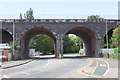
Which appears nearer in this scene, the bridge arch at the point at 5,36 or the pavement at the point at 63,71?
the pavement at the point at 63,71

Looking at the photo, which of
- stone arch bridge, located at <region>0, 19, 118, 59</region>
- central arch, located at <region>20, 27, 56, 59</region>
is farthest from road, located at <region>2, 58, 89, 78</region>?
central arch, located at <region>20, 27, 56, 59</region>

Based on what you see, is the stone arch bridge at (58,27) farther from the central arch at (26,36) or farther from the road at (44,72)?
the road at (44,72)

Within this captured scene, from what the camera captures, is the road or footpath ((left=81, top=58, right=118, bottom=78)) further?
the road

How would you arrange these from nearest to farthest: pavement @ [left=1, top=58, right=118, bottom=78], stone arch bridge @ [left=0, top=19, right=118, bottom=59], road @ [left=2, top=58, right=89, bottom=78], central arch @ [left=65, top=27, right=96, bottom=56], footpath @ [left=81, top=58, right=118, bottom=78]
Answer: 1. footpath @ [left=81, top=58, right=118, bottom=78]
2. pavement @ [left=1, top=58, right=118, bottom=78]
3. road @ [left=2, top=58, right=89, bottom=78]
4. stone arch bridge @ [left=0, top=19, right=118, bottom=59]
5. central arch @ [left=65, top=27, right=96, bottom=56]

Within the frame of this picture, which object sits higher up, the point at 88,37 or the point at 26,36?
the point at 26,36

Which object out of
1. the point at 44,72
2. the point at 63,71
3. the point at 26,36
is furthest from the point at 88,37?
the point at 44,72

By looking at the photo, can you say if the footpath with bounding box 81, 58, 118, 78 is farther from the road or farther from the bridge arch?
the bridge arch

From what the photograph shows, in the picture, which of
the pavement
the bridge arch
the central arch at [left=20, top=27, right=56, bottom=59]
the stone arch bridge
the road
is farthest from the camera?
the bridge arch

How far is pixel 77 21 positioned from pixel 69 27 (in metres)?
2.21

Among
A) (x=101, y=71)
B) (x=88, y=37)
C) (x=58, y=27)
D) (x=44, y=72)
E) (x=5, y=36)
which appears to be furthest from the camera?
(x=88, y=37)

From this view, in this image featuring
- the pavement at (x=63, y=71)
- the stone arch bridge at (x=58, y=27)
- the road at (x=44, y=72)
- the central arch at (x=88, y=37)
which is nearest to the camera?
the pavement at (x=63, y=71)

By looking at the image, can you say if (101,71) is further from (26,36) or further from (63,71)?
(26,36)

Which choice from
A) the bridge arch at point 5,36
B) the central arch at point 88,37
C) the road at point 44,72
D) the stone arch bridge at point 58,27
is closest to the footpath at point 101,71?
the road at point 44,72

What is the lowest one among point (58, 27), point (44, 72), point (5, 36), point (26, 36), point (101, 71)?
point (44, 72)
